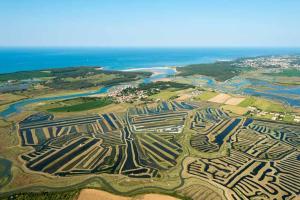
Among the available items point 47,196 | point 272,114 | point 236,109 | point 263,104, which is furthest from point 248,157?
point 263,104

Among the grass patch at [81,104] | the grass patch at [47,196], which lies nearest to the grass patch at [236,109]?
the grass patch at [81,104]

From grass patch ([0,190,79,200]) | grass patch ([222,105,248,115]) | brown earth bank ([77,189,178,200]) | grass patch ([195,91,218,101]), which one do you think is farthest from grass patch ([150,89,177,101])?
grass patch ([0,190,79,200])

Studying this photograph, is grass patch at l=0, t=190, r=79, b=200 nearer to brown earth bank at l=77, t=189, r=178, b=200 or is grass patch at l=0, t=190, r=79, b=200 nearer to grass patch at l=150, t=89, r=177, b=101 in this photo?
brown earth bank at l=77, t=189, r=178, b=200

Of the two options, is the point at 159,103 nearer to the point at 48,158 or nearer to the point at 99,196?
the point at 48,158

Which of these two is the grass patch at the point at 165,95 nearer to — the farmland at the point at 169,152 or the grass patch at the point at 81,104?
the grass patch at the point at 81,104

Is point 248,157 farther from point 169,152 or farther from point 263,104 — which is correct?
point 263,104
